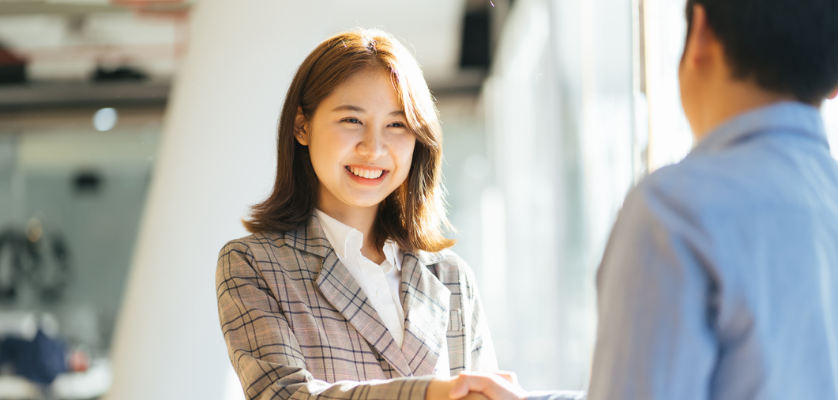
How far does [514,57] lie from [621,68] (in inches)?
158

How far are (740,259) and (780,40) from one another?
253mm

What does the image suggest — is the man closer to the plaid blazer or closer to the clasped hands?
the clasped hands

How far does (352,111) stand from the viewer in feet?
4.58

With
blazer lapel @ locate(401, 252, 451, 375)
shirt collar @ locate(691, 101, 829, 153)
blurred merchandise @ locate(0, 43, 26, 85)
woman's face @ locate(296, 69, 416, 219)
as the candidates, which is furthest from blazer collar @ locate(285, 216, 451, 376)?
blurred merchandise @ locate(0, 43, 26, 85)

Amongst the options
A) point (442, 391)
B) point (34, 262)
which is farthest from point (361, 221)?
point (34, 262)

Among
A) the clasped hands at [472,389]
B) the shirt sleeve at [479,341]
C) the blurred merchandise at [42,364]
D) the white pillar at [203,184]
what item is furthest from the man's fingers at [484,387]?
the blurred merchandise at [42,364]

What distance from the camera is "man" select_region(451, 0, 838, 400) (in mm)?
645

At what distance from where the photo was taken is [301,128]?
1504mm

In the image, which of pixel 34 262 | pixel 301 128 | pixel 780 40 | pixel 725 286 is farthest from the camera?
pixel 34 262

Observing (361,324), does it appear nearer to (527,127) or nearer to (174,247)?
(174,247)

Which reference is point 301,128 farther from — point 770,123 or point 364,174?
point 770,123

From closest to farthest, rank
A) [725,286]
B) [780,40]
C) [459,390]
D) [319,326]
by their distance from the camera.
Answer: [725,286] < [780,40] < [459,390] < [319,326]

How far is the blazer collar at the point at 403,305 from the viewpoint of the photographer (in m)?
1.32

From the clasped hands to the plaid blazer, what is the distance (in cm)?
2
